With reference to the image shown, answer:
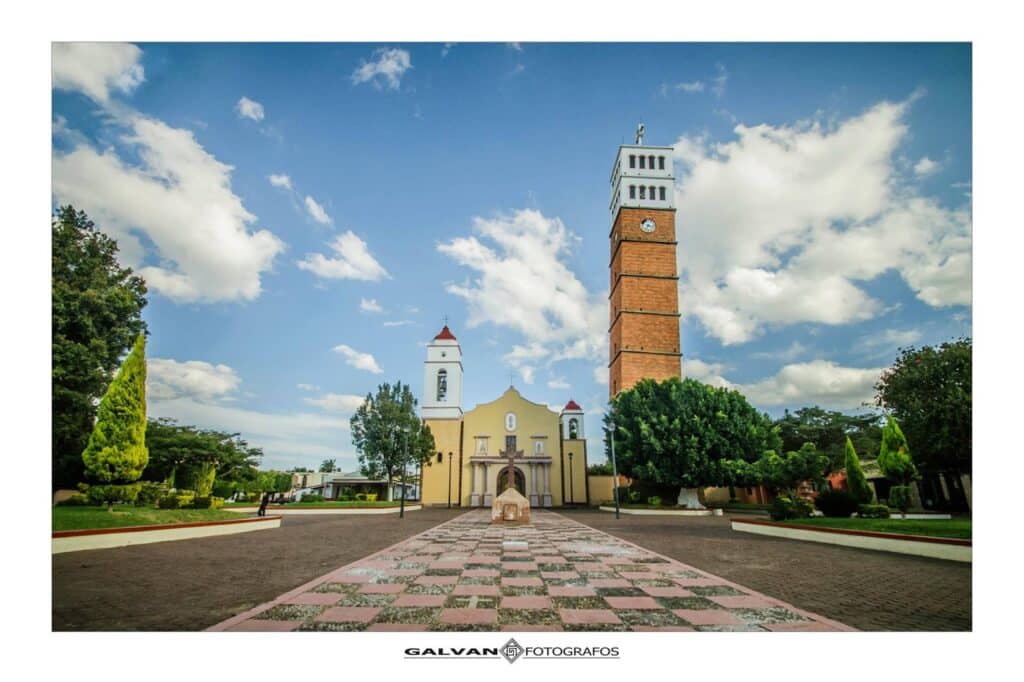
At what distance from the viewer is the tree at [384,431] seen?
2683 cm

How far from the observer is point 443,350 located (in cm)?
3312

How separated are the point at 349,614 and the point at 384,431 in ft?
78.1

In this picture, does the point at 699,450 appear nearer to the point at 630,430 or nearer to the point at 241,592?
the point at 630,430

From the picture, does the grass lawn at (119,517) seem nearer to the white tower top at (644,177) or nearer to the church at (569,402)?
the church at (569,402)

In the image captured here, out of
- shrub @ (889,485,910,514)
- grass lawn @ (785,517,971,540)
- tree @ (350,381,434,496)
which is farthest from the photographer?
tree @ (350,381,434,496)

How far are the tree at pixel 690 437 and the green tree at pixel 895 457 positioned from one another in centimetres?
567

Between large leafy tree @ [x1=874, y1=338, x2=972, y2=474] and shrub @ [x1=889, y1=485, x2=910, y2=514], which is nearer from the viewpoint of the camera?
large leafy tree @ [x1=874, y1=338, x2=972, y2=474]

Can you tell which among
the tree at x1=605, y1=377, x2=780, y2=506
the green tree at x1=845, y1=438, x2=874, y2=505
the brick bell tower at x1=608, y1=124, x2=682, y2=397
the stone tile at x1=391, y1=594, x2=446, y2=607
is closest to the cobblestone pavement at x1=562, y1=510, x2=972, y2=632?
the stone tile at x1=391, y1=594, x2=446, y2=607

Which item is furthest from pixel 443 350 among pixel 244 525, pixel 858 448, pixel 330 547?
pixel 858 448

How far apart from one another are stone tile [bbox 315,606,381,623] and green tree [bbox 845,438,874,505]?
46.9ft

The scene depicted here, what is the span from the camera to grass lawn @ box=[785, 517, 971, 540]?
7503 mm

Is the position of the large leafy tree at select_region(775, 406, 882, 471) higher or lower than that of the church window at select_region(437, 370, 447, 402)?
lower

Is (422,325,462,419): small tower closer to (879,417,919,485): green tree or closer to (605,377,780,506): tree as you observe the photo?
(605,377,780,506): tree

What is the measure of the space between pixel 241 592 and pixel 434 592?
1959 millimetres
